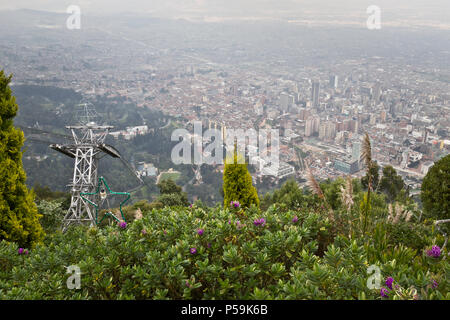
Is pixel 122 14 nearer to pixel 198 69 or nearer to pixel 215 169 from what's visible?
pixel 198 69

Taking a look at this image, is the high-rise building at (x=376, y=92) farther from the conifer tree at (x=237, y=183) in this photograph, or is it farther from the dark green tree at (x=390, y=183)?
the conifer tree at (x=237, y=183)

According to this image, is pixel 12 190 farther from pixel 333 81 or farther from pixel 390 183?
pixel 333 81

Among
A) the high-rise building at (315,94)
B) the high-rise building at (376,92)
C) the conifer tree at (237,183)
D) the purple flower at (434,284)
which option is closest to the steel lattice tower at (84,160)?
the conifer tree at (237,183)

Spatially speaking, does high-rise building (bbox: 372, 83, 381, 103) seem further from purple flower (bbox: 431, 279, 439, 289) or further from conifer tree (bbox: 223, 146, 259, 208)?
purple flower (bbox: 431, 279, 439, 289)

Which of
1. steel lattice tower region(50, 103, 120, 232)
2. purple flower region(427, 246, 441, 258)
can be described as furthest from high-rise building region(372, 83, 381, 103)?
purple flower region(427, 246, 441, 258)
